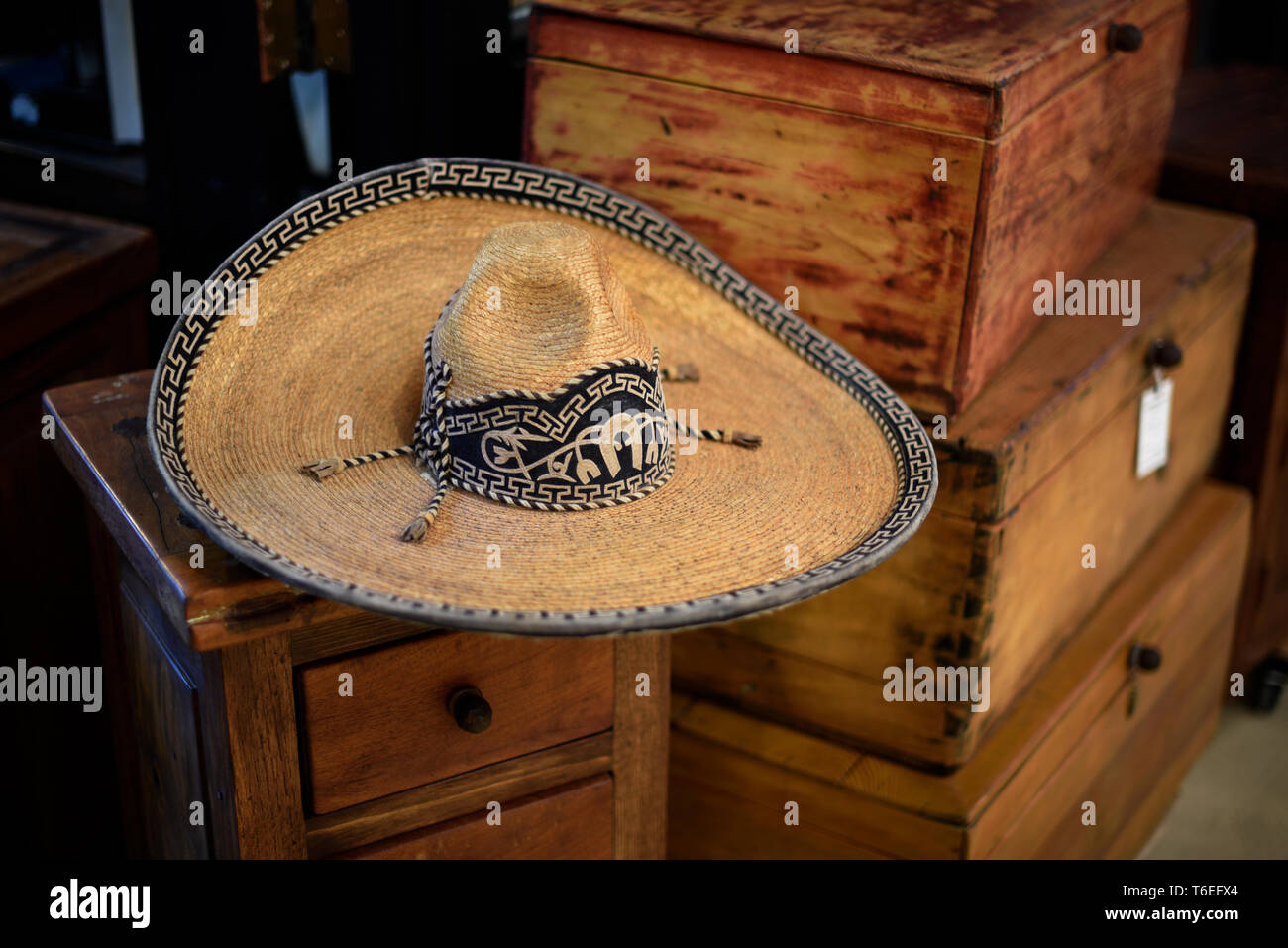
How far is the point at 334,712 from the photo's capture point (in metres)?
1.13

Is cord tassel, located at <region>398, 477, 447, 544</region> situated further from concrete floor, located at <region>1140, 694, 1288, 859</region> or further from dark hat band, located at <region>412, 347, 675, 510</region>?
concrete floor, located at <region>1140, 694, 1288, 859</region>

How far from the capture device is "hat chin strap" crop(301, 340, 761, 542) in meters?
1.05

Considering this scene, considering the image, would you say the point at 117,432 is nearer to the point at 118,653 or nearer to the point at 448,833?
the point at 118,653

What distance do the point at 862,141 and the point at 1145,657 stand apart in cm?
80

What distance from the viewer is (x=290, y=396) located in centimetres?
113

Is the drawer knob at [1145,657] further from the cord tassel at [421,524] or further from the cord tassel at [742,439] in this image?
the cord tassel at [421,524]

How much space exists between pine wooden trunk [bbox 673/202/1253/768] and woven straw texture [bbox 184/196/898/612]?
0.77 feet

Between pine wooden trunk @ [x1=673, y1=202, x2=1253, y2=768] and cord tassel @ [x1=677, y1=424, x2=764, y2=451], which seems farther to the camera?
pine wooden trunk @ [x1=673, y1=202, x2=1253, y2=768]

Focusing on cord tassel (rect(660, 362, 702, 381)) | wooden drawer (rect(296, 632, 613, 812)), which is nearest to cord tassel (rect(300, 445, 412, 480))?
wooden drawer (rect(296, 632, 613, 812))

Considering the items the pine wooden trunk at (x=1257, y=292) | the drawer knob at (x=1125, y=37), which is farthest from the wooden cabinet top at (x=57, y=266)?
the pine wooden trunk at (x=1257, y=292)

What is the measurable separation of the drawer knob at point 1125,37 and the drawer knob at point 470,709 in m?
0.97

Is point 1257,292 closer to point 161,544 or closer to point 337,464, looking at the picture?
point 337,464

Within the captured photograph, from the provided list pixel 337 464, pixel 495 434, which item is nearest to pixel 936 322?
pixel 495 434

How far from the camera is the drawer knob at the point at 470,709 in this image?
115 cm
